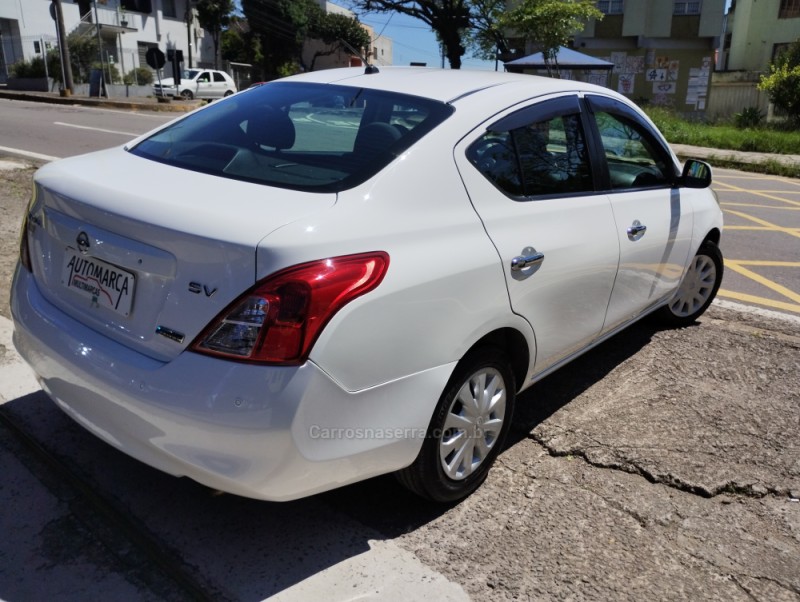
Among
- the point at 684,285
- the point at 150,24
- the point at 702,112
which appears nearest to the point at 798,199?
the point at 684,285

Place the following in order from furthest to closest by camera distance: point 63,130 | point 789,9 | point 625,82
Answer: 1. point 625,82
2. point 789,9
3. point 63,130

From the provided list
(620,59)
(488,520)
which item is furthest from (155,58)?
(488,520)

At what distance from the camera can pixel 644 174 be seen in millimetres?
3990

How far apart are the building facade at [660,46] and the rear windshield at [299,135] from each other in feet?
114

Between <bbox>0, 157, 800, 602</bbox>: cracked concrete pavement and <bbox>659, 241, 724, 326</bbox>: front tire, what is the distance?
32.8 inches

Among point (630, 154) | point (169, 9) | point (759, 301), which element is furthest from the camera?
point (169, 9)

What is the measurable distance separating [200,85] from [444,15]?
507 inches

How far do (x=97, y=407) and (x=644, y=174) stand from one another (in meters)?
3.03

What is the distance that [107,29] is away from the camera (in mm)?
42219

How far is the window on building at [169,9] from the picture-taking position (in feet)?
154

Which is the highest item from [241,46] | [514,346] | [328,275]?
[241,46]

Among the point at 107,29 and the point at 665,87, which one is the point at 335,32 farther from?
the point at 665,87

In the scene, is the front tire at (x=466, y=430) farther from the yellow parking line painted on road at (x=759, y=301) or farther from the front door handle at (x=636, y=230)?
the yellow parking line painted on road at (x=759, y=301)

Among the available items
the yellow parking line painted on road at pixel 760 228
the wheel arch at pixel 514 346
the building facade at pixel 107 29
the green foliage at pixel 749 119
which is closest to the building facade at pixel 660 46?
the green foliage at pixel 749 119
